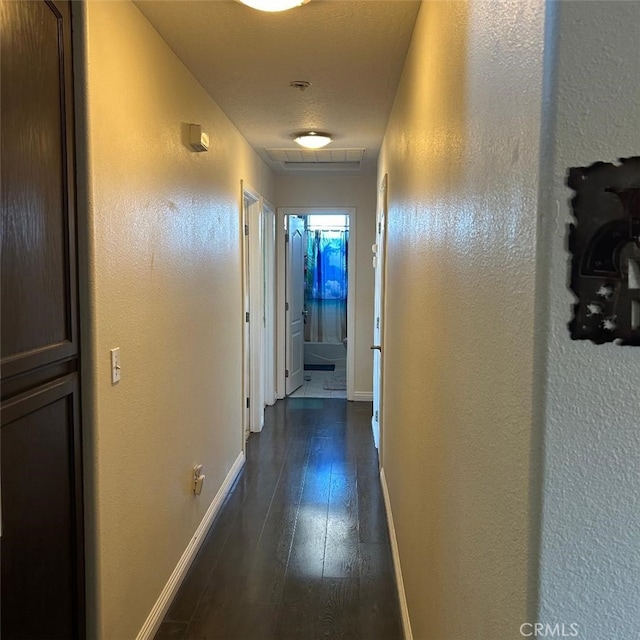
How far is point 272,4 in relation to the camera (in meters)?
1.71

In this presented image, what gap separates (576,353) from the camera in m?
0.65

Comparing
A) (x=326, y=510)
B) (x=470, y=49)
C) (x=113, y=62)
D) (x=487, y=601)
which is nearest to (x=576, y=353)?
(x=487, y=601)

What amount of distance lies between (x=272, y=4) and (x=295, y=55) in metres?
0.59

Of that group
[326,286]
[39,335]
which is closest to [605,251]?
[39,335]

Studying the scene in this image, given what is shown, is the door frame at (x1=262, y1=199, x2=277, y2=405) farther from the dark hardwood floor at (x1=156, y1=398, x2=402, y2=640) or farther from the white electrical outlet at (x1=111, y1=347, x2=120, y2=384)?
the white electrical outlet at (x1=111, y1=347, x2=120, y2=384)

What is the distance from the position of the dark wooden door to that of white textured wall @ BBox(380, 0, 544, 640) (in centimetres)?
101

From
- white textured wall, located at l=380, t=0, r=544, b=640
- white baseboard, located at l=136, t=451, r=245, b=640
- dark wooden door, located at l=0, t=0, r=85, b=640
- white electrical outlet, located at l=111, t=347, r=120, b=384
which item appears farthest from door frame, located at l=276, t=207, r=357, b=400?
dark wooden door, located at l=0, t=0, r=85, b=640

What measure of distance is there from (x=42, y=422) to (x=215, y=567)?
58.7 inches

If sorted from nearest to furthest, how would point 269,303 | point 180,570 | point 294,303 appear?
point 180,570 < point 269,303 < point 294,303

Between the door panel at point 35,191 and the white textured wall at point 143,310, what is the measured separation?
99 mm

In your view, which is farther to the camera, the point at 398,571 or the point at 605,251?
the point at 398,571

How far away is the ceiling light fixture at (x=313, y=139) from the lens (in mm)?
3672

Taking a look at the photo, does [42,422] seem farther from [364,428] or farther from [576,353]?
[364,428]

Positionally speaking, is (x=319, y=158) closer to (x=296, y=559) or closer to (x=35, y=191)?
(x=296, y=559)
